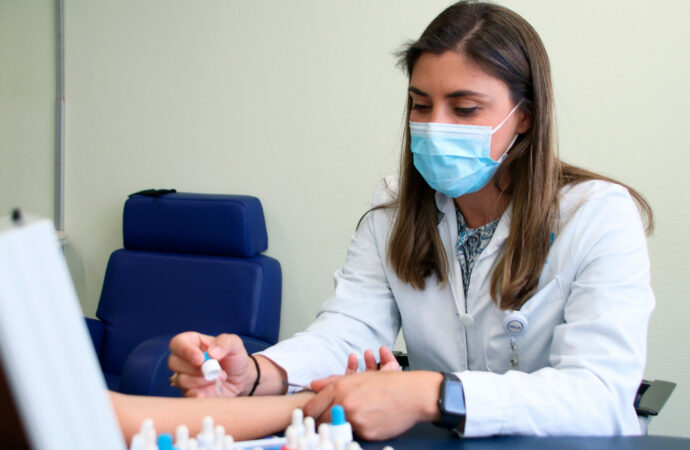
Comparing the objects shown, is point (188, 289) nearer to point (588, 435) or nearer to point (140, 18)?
point (140, 18)

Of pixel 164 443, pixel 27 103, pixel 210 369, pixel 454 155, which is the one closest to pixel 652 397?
pixel 454 155

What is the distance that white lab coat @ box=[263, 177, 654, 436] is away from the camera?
933mm

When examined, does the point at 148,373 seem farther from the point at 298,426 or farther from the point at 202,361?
the point at 298,426

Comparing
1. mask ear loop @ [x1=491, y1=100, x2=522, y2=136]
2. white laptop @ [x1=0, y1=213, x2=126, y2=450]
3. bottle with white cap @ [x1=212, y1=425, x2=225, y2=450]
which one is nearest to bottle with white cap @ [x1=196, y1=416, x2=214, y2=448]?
bottle with white cap @ [x1=212, y1=425, x2=225, y2=450]

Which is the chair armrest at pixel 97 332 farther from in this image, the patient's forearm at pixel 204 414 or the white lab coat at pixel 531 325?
the patient's forearm at pixel 204 414

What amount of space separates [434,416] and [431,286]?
1.65 feet

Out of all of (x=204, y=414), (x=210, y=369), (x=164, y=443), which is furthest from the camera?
(x=210, y=369)

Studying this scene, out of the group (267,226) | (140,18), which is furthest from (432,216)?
(140,18)

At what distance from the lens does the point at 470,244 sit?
1366mm

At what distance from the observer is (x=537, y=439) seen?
860 mm

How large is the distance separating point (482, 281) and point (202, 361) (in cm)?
64

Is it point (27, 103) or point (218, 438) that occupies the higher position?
point (27, 103)

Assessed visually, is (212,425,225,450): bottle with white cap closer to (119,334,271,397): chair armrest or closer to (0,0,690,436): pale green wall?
(119,334,271,397): chair armrest

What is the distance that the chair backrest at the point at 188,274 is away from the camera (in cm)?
226
